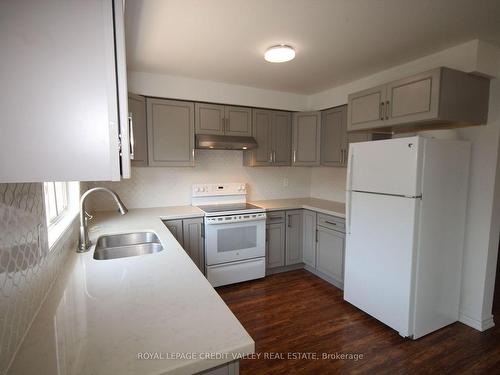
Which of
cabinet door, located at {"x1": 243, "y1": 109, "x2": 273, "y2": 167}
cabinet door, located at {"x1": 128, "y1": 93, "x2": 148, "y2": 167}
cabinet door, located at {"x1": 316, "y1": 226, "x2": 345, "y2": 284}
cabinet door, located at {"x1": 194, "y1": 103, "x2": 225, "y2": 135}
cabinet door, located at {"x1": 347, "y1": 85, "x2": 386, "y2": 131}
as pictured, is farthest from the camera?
cabinet door, located at {"x1": 243, "y1": 109, "x2": 273, "y2": 167}

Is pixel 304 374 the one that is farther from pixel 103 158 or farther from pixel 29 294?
pixel 103 158

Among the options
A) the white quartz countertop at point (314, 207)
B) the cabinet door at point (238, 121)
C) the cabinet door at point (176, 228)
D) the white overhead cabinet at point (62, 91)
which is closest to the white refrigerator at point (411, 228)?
the white quartz countertop at point (314, 207)

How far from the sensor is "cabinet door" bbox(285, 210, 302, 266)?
11.1 feet

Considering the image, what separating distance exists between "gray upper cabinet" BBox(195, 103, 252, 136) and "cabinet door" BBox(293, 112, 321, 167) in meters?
0.70

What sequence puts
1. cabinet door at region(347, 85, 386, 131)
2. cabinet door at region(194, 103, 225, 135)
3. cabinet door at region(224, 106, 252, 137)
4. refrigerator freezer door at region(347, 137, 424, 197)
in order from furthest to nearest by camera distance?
cabinet door at region(224, 106, 252, 137), cabinet door at region(194, 103, 225, 135), cabinet door at region(347, 85, 386, 131), refrigerator freezer door at region(347, 137, 424, 197)

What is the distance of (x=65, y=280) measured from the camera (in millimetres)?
1244

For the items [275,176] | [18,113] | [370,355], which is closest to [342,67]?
[275,176]

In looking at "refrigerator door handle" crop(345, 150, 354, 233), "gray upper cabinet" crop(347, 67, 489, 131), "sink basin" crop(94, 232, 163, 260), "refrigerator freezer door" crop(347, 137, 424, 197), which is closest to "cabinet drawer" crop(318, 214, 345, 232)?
"refrigerator door handle" crop(345, 150, 354, 233)

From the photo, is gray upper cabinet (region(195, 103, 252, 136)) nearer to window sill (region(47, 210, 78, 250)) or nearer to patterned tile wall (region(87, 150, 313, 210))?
patterned tile wall (region(87, 150, 313, 210))

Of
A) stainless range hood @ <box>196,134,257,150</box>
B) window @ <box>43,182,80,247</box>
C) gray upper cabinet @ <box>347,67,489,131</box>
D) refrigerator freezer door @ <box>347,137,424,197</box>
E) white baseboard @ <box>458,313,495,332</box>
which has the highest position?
gray upper cabinet @ <box>347,67,489,131</box>

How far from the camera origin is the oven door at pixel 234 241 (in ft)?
9.46

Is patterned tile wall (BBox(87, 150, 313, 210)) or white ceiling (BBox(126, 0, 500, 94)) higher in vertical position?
white ceiling (BBox(126, 0, 500, 94))

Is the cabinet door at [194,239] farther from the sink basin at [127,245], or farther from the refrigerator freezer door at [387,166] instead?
the refrigerator freezer door at [387,166]

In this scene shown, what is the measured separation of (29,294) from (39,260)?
16 cm
